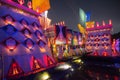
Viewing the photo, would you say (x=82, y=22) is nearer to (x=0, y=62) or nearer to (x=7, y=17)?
(x=7, y=17)

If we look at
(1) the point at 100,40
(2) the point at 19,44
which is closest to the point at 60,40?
(2) the point at 19,44

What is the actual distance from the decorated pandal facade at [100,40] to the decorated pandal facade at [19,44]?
19.7 meters

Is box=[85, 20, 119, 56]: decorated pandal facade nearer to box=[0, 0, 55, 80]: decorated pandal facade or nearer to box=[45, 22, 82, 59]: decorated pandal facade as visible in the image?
box=[45, 22, 82, 59]: decorated pandal facade

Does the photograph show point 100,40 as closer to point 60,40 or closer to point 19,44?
point 60,40

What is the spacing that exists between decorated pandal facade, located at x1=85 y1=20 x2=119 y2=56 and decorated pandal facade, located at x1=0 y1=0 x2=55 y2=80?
19.7 meters

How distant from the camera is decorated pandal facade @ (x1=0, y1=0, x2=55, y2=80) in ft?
34.9

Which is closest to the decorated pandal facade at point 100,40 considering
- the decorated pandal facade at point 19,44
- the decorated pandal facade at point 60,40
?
the decorated pandal facade at point 60,40

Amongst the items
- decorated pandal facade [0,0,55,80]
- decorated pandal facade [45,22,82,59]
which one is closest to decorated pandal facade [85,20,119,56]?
decorated pandal facade [45,22,82,59]

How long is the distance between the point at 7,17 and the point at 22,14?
2.60 metres

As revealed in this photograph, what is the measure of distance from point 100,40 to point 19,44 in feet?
79.8

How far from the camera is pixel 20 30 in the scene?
538 inches

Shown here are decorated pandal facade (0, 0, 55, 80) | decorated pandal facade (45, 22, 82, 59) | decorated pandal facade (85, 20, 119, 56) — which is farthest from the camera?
decorated pandal facade (85, 20, 119, 56)

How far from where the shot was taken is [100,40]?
105 ft

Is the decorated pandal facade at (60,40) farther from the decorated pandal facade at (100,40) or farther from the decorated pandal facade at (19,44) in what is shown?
the decorated pandal facade at (19,44)
